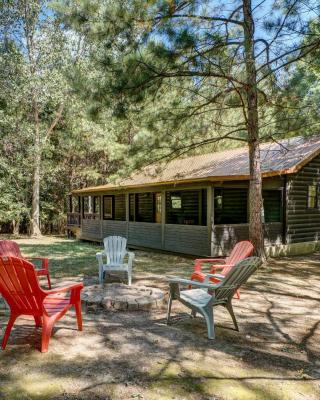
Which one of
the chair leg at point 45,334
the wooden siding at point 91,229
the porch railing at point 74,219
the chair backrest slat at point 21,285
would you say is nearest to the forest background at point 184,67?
the chair backrest slat at point 21,285

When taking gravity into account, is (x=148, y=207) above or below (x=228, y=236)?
above

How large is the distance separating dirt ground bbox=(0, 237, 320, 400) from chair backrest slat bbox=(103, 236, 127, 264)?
2.17 metres

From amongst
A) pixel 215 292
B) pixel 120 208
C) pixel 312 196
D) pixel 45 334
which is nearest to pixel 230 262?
pixel 215 292

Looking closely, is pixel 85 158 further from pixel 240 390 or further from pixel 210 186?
pixel 240 390

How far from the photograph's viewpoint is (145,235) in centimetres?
1251

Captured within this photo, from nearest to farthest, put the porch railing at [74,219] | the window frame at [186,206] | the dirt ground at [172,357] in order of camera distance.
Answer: the dirt ground at [172,357] < the window frame at [186,206] < the porch railing at [74,219]

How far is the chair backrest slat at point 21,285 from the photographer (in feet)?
10.8

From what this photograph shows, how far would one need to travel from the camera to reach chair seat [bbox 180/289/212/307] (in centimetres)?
390

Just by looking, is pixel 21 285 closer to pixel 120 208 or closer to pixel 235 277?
pixel 235 277

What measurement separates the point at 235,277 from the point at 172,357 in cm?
109

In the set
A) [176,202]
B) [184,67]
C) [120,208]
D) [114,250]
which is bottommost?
[114,250]

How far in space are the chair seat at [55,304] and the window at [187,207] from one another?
11.0 metres

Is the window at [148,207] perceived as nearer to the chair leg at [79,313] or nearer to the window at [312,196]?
the window at [312,196]

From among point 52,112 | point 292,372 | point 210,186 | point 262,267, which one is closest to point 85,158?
point 52,112
